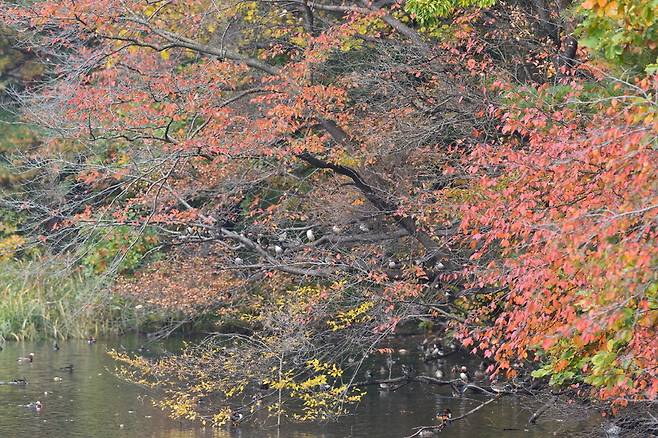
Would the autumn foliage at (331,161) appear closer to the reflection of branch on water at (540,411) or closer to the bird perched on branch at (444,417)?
the reflection of branch on water at (540,411)

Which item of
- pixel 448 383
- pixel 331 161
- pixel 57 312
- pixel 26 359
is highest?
pixel 331 161

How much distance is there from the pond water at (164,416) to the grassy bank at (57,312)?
14.6ft

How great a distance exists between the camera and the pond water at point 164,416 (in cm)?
1274

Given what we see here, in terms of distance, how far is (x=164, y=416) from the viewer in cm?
1401

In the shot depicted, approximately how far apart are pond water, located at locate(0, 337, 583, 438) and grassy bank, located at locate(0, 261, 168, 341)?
4.46 metres

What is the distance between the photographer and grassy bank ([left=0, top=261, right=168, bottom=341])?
2178cm

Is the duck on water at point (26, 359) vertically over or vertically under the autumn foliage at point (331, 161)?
under

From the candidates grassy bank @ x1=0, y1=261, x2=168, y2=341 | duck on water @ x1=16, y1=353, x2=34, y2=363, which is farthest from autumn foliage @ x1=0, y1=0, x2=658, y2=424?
grassy bank @ x1=0, y1=261, x2=168, y2=341

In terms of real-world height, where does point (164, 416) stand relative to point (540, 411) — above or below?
below

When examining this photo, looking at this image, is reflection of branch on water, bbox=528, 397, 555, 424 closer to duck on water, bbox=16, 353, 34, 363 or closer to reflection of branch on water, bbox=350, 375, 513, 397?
reflection of branch on water, bbox=350, 375, 513, 397

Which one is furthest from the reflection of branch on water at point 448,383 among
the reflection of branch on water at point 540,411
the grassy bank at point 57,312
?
the grassy bank at point 57,312

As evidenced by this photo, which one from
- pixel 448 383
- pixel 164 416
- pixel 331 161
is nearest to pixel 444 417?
pixel 448 383

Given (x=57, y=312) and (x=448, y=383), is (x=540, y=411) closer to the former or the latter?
(x=448, y=383)

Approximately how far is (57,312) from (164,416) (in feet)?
29.4
